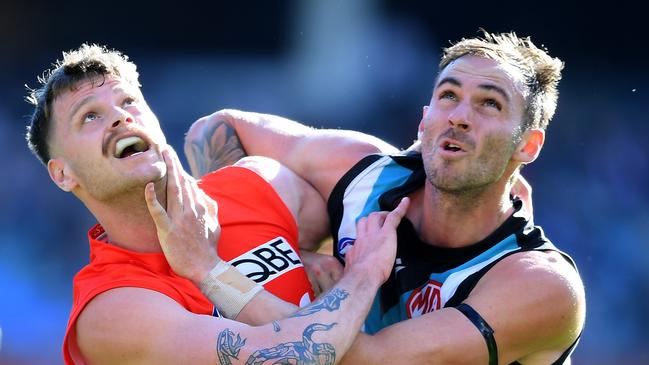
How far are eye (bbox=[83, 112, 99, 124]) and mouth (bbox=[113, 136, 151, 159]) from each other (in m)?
0.17

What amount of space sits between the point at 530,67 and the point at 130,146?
176 centimetres

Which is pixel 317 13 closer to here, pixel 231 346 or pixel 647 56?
pixel 647 56

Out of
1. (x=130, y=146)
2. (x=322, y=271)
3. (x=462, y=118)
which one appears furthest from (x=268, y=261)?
(x=462, y=118)

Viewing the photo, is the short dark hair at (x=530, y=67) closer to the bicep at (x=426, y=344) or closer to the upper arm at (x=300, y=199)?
the upper arm at (x=300, y=199)

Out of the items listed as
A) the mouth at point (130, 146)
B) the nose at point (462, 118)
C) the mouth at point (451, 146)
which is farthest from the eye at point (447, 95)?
the mouth at point (130, 146)

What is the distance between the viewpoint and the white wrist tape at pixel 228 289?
11.6ft

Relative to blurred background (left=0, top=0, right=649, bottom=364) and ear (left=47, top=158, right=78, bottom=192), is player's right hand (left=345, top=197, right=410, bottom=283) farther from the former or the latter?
blurred background (left=0, top=0, right=649, bottom=364)

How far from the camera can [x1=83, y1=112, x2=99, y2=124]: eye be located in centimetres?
379

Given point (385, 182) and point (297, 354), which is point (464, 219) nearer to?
point (385, 182)

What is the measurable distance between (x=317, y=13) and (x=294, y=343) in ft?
22.2

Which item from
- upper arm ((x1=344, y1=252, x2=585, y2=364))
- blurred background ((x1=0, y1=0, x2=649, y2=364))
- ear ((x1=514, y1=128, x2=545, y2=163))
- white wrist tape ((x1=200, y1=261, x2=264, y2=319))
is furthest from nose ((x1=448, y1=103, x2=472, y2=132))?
blurred background ((x1=0, y1=0, x2=649, y2=364))

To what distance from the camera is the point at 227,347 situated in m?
3.27

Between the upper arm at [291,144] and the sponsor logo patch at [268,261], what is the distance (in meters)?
0.50

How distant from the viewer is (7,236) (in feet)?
28.6
